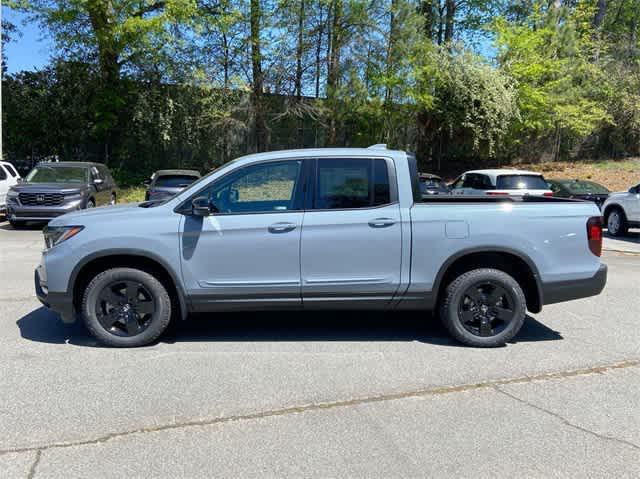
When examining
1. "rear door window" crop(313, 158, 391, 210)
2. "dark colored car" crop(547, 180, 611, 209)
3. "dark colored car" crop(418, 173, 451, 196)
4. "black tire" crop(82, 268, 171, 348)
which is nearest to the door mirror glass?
"black tire" crop(82, 268, 171, 348)

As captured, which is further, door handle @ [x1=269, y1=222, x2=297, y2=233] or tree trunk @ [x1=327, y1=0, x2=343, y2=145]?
tree trunk @ [x1=327, y1=0, x2=343, y2=145]

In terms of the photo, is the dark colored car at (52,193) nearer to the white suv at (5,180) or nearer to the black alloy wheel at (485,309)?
the white suv at (5,180)

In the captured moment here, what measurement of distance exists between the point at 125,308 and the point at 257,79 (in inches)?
717

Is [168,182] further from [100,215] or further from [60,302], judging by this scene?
[60,302]

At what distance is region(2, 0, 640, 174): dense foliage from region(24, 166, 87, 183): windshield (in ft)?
20.5

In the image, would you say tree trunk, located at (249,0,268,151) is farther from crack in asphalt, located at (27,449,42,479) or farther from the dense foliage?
crack in asphalt, located at (27,449,42,479)

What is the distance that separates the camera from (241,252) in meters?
5.21

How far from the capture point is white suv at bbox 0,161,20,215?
1562 centimetres

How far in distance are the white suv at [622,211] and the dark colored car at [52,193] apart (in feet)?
46.8

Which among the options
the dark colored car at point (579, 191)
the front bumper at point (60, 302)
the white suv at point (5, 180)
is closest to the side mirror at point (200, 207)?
the front bumper at point (60, 302)

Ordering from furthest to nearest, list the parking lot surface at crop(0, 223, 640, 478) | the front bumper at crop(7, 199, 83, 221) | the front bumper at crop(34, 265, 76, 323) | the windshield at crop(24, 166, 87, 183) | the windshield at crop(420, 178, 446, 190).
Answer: the windshield at crop(420, 178, 446, 190) → the windshield at crop(24, 166, 87, 183) → the front bumper at crop(7, 199, 83, 221) → the front bumper at crop(34, 265, 76, 323) → the parking lot surface at crop(0, 223, 640, 478)

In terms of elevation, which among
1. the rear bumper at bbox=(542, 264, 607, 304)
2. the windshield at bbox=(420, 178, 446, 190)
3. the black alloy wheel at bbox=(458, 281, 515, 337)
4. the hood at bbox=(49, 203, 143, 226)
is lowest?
the black alloy wheel at bbox=(458, 281, 515, 337)

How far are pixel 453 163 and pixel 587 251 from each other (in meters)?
21.7

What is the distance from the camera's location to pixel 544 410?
404 centimetres
